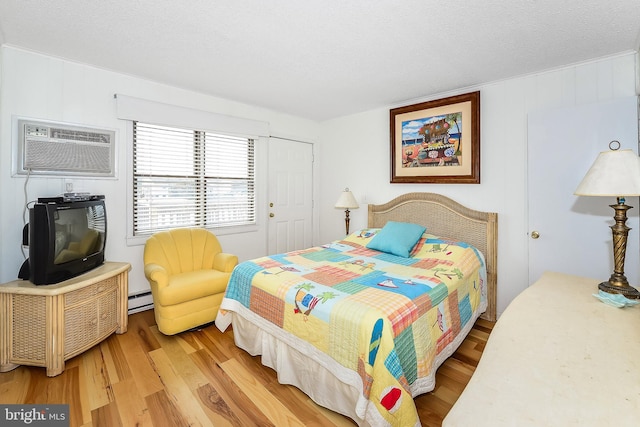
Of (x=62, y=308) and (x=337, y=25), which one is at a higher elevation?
(x=337, y=25)

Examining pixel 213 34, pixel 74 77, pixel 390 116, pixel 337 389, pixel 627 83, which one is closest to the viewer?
pixel 337 389

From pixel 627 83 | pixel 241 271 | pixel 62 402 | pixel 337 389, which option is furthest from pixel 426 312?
pixel 627 83

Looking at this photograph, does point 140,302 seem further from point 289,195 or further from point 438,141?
point 438,141

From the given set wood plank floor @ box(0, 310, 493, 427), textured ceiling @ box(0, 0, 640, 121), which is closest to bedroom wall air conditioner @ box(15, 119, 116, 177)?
textured ceiling @ box(0, 0, 640, 121)

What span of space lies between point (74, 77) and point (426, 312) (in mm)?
3619

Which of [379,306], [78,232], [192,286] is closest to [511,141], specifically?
[379,306]

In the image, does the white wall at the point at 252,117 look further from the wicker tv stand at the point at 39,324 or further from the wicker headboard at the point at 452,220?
the wicker tv stand at the point at 39,324

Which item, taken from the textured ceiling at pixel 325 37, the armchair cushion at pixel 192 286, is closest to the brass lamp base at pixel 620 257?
the textured ceiling at pixel 325 37

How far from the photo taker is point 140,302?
10.4 feet

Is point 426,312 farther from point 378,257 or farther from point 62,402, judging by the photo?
point 62,402

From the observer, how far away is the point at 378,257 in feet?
9.50

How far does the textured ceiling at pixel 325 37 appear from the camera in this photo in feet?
6.02

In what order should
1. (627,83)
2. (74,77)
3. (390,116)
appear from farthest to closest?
(390,116)
(74,77)
(627,83)

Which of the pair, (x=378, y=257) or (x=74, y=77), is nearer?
(x=74, y=77)
